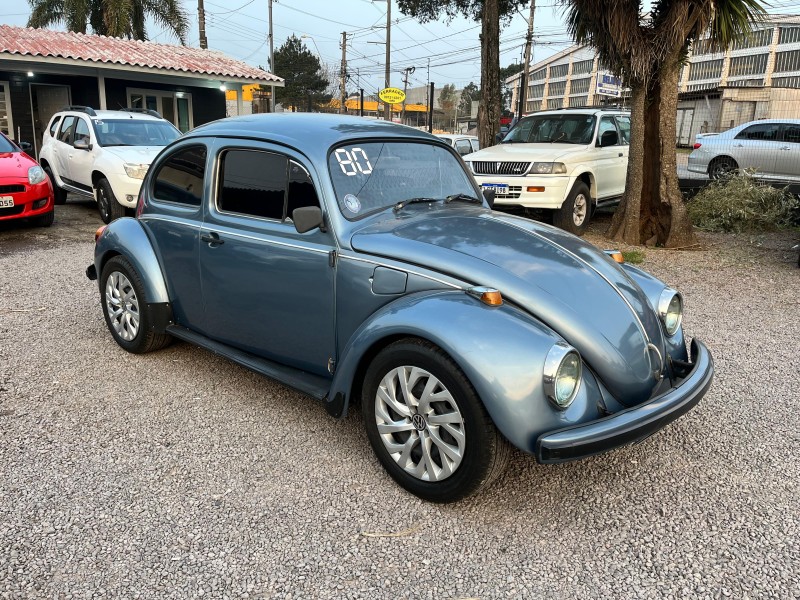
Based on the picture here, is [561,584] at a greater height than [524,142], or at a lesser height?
lesser

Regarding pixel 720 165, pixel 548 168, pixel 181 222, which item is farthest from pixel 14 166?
pixel 720 165

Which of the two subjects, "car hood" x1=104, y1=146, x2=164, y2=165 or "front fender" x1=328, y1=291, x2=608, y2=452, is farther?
"car hood" x1=104, y1=146, x2=164, y2=165

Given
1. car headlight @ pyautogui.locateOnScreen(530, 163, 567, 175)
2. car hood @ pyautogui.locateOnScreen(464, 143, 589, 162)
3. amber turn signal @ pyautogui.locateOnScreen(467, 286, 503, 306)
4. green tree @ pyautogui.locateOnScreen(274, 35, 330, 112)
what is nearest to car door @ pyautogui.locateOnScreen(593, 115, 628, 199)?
car hood @ pyautogui.locateOnScreen(464, 143, 589, 162)

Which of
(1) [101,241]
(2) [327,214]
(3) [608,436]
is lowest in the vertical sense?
(3) [608,436]

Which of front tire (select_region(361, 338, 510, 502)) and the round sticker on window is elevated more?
the round sticker on window

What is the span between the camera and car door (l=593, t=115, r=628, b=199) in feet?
33.2

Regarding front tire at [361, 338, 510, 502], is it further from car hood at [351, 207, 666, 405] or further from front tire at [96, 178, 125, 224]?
front tire at [96, 178, 125, 224]

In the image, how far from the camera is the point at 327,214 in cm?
338

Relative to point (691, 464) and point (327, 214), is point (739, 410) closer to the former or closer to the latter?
point (691, 464)

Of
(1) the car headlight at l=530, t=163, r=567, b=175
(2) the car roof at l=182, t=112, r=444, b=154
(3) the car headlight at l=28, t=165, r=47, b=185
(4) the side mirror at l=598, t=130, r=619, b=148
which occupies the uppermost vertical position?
(4) the side mirror at l=598, t=130, r=619, b=148

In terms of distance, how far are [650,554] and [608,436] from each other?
0.57m

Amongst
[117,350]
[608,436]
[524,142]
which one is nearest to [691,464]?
[608,436]

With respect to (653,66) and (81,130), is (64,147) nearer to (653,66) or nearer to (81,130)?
(81,130)

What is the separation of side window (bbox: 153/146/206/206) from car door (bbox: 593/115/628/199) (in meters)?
7.31
